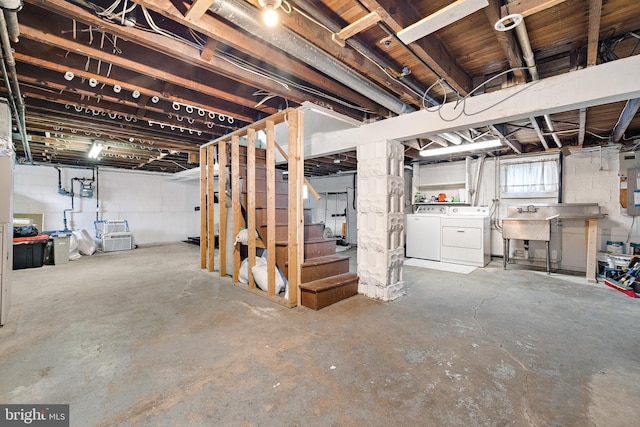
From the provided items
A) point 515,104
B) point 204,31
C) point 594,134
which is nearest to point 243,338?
point 204,31

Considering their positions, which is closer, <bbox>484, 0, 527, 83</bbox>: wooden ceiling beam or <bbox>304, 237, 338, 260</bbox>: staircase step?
<bbox>484, 0, 527, 83</bbox>: wooden ceiling beam

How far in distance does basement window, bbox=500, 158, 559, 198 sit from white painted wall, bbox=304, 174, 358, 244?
13.0 ft

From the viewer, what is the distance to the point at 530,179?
18.2 feet

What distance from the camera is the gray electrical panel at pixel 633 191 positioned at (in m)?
4.33

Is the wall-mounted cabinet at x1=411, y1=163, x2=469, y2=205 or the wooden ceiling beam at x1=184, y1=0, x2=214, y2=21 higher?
the wooden ceiling beam at x1=184, y1=0, x2=214, y2=21

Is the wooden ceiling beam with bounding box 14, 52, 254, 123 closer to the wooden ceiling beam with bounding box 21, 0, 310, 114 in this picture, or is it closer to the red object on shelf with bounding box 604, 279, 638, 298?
the wooden ceiling beam with bounding box 21, 0, 310, 114

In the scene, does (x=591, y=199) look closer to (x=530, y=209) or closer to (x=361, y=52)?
(x=530, y=209)

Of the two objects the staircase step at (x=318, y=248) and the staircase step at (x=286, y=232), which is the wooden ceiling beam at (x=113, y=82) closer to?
the staircase step at (x=286, y=232)

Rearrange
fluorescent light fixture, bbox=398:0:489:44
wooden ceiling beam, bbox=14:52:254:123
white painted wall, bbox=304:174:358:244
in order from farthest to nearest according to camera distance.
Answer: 1. white painted wall, bbox=304:174:358:244
2. wooden ceiling beam, bbox=14:52:254:123
3. fluorescent light fixture, bbox=398:0:489:44

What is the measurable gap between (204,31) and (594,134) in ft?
19.0

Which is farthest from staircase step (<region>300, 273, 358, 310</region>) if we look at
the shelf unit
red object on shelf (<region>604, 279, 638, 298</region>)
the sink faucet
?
the shelf unit

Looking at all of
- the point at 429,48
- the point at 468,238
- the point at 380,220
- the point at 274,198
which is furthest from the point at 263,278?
the point at 468,238

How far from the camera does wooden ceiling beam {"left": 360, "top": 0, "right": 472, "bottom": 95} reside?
1.67 meters

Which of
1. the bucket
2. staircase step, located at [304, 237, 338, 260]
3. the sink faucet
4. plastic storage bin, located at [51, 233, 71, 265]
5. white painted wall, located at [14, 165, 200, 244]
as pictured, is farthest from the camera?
white painted wall, located at [14, 165, 200, 244]
